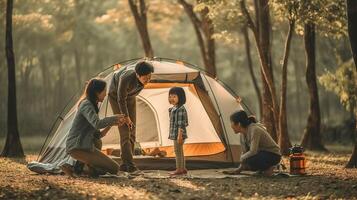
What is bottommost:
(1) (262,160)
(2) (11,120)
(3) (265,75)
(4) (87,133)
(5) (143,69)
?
(1) (262,160)

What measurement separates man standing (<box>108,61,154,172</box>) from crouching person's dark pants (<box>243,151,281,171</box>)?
6.37 ft

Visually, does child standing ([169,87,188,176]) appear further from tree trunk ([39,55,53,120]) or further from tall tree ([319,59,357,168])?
tree trunk ([39,55,53,120])

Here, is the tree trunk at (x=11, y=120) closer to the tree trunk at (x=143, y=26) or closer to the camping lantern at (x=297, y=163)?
the tree trunk at (x=143, y=26)

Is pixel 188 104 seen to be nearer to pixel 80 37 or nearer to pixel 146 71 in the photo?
pixel 146 71

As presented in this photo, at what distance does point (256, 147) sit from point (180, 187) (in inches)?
62.8

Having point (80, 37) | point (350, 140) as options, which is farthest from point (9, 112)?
point (80, 37)

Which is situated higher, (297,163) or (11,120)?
(11,120)

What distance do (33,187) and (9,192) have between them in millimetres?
500

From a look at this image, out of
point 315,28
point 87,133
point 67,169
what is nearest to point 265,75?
point 315,28

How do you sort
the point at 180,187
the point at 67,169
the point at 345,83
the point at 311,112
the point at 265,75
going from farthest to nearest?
1. the point at 345,83
2. the point at 311,112
3. the point at 265,75
4. the point at 67,169
5. the point at 180,187

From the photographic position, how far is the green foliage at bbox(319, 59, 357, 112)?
1781cm

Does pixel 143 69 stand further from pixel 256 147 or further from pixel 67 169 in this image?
pixel 256 147

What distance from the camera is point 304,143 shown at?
1727cm

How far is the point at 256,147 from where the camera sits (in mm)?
9039
